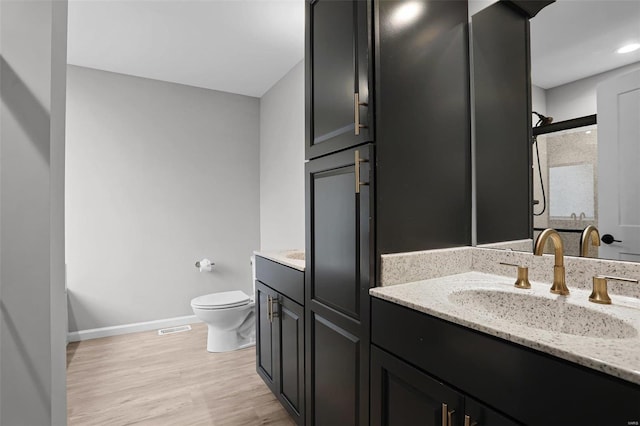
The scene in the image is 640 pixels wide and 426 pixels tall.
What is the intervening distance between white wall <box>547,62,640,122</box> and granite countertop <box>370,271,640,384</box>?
65 cm

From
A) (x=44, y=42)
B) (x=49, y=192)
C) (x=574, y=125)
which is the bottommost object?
(x=49, y=192)

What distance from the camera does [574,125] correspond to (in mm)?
1237

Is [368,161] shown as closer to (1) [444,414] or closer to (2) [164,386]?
(1) [444,414]

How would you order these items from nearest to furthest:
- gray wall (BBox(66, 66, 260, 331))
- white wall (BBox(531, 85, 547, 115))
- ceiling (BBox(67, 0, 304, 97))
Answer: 1. white wall (BBox(531, 85, 547, 115))
2. ceiling (BBox(67, 0, 304, 97))
3. gray wall (BBox(66, 66, 260, 331))

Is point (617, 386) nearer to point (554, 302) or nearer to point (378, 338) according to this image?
point (554, 302)

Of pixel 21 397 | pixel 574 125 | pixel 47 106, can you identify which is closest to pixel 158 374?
pixel 21 397

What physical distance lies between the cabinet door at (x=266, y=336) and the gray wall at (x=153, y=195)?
156 centimetres

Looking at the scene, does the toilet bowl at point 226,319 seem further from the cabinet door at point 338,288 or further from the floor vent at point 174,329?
the cabinet door at point 338,288

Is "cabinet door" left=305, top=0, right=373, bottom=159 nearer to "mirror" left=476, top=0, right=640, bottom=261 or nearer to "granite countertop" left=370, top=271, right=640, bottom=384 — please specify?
"granite countertop" left=370, top=271, right=640, bottom=384

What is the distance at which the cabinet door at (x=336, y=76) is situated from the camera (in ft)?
4.13

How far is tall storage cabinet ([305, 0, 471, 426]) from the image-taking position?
123 cm

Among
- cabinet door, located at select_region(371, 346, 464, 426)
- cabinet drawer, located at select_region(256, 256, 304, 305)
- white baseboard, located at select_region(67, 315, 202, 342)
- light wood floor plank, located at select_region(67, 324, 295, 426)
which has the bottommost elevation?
light wood floor plank, located at select_region(67, 324, 295, 426)

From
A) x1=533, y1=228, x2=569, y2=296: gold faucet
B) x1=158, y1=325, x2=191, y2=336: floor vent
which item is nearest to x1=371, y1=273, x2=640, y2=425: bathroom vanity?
x1=533, y1=228, x2=569, y2=296: gold faucet

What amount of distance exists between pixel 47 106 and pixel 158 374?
212 cm
